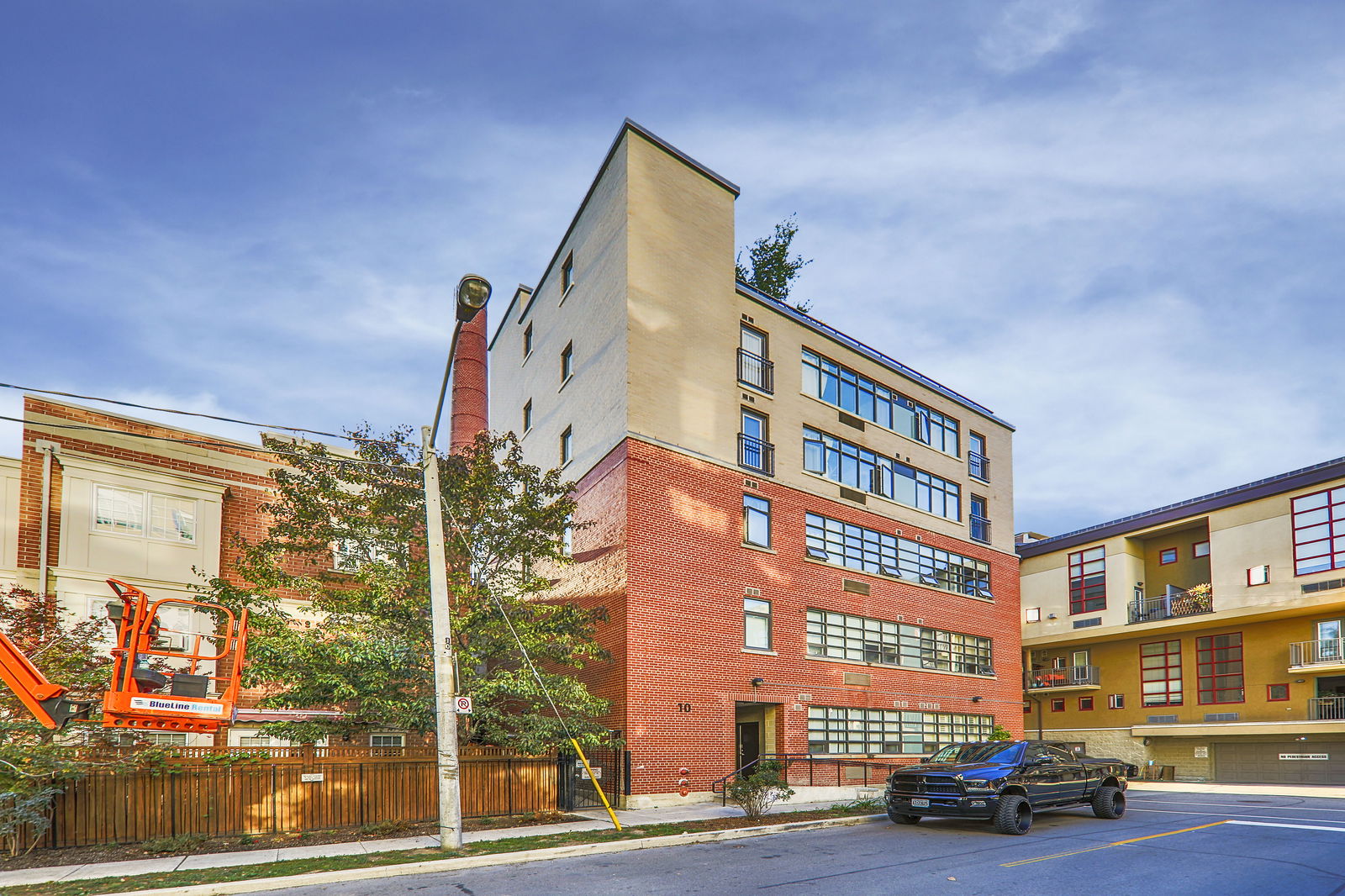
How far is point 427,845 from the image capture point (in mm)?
15016

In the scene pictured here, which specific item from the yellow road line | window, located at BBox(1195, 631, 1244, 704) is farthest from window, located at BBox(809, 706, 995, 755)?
window, located at BBox(1195, 631, 1244, 704)

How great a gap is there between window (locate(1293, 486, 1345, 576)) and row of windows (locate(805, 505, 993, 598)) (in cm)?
1200

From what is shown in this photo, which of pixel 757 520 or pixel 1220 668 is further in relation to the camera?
pixel 1220 668

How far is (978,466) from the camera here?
37969 millimetres

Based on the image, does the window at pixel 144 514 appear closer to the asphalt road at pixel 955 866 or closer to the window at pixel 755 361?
the asphalt road at pixel 955 866

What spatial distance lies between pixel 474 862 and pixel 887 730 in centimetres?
1914

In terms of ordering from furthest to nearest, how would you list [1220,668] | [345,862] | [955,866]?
[1220,668], [345,862], [955,866]

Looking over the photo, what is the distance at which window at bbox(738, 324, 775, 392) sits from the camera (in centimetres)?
2823

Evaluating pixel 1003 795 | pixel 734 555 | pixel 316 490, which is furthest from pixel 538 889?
pixel 734 555

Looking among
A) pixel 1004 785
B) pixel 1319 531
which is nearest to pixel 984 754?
pixel 1004 785

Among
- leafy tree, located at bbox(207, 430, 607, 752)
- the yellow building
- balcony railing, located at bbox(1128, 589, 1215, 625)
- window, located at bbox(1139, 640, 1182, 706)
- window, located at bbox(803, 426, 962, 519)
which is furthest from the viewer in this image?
window, located at bbox(1139, 640, 1182, 706)

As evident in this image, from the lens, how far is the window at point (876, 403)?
1220 inches

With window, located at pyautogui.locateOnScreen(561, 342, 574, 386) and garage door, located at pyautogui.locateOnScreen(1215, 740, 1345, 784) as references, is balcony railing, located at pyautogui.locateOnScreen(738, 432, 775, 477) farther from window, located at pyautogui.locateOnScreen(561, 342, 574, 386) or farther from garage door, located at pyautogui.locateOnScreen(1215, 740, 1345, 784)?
garage door, located at pyautogui.locateOnScreen(1215, 740, 1345, 784)

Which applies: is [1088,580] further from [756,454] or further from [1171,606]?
[756,454]
